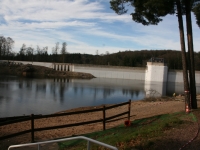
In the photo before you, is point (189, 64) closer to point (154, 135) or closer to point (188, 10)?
point (188, 10)

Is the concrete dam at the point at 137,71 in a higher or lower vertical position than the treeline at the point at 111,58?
lower

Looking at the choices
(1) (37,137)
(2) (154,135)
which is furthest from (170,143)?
(1) (37,137)

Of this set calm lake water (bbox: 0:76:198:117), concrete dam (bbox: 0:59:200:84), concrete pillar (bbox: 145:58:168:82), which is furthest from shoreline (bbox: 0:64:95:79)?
calm lake water (bbox: 0:76:198:117)

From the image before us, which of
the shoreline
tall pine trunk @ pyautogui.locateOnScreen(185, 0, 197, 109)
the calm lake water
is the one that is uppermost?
tall pine trunk @ pyautogui.locateOnScreen(185, 0, 197, 109)

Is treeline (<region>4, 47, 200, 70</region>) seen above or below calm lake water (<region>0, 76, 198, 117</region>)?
above

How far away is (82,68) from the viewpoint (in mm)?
101688

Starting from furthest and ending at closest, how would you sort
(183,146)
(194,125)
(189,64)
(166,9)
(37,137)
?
(189,64), (166,9), (37,137), (194,125), (183,146)

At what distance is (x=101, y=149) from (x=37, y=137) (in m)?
4.71

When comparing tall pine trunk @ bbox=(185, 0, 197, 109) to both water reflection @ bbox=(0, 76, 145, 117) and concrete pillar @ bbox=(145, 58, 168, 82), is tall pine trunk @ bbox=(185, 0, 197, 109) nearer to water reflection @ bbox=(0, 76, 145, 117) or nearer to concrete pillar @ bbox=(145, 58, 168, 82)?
water reflection @ bbox=(0, 76, 145, 117)

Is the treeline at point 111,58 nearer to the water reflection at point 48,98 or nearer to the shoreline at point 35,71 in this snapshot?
the shoreline at point 35,71

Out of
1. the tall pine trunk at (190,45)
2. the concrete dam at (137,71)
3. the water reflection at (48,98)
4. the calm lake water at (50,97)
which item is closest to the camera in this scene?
the tall pine trunk at (190,45)

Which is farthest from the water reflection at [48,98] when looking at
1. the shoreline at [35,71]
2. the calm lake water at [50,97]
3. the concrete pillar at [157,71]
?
the shoreline at [35,71]

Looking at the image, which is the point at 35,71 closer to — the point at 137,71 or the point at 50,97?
the point at 137,71

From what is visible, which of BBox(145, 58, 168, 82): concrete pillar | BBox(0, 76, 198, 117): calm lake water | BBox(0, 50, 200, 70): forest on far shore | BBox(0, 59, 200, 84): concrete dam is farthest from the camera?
BBox(0, 50, 200, 70): forest on far shore
